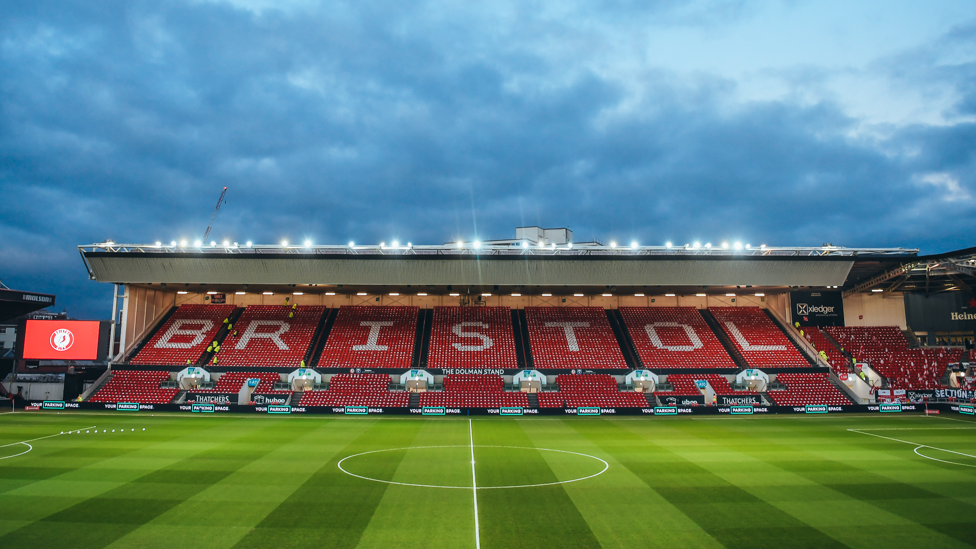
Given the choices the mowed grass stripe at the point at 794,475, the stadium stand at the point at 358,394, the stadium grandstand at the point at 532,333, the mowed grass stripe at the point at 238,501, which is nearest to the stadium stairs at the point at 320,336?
the stadium grandstand at the point at 532,333

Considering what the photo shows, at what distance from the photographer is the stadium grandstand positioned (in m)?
39.7

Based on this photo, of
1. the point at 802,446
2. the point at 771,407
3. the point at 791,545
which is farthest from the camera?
the point at 771,407

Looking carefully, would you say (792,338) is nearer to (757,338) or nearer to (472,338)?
(757,338)

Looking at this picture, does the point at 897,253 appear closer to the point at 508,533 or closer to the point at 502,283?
the point at 502,283

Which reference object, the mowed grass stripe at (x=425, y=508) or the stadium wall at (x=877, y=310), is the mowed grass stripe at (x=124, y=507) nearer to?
the mowed grass stripe at (x=425, y=508)

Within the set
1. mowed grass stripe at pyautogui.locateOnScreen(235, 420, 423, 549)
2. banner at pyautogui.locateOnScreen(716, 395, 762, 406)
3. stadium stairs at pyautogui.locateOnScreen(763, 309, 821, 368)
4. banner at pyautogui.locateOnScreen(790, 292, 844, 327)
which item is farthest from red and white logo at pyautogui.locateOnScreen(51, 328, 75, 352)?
banner at pyautogui.locateOnScreen(790, 292, 844, 327)

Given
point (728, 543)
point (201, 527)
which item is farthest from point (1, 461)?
point (728, 543)

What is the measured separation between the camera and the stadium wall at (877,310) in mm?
49906

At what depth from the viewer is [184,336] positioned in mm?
46375

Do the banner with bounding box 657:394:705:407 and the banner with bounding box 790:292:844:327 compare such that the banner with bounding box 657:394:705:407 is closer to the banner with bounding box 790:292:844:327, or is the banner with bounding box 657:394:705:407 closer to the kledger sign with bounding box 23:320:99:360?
the banner with bounding box 790:292:844:327

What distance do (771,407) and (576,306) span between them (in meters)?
19.0

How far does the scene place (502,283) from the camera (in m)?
44.1

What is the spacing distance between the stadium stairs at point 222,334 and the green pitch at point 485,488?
15.4 metres

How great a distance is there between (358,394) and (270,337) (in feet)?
39.8
